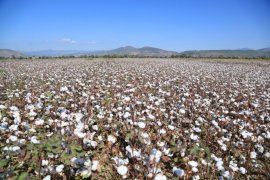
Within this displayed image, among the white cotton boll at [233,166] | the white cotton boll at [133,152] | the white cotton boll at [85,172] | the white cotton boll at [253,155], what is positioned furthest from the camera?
the white cotton boll at [253,155]

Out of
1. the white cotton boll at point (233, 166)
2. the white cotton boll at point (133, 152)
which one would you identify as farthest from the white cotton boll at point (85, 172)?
the white cotton boll at point (233, 166)

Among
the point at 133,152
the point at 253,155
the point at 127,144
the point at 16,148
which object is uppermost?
the point at 16,148

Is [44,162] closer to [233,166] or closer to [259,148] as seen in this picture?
[233,166]

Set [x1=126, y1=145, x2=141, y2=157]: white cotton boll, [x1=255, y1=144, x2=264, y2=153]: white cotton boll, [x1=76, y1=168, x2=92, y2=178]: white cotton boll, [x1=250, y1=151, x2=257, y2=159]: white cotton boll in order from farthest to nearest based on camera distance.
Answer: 1. [x1=255, y1=144, x2=264, y2=153]: white cotton boll
2. [x1=250, y1=151, x2=257, y2=159]: white cotton boll
3. [x1=126, y1=145, x2=141, y2=157]: white cotton boll
4. [x1=76, y1=168, x2=92, y2=178]: white cotton boll

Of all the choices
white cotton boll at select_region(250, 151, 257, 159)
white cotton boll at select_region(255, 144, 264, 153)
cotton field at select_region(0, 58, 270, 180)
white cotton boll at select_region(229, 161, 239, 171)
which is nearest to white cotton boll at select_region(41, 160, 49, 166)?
cotton field at select_region(0, 58, 270, 180)

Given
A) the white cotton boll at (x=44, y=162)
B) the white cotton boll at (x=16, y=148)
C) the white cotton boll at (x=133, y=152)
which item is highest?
the white cotton boll at (x=16, y=148)

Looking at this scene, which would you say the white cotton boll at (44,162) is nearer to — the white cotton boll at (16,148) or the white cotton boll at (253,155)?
the white cotton boll at (16,148)

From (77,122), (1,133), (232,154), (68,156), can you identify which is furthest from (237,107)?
(1,133)

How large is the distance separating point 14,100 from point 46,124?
2768 mm

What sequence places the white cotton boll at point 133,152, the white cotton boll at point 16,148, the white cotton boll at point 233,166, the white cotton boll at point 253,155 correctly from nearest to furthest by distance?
1. the white cotton boll at point 16,148
2. the white cotton boll at point 133,152
3. the white cotton boll at point 233,166
4. the white cotton boll at point 253,155

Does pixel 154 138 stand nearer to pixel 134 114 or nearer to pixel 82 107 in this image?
pixel 134 114

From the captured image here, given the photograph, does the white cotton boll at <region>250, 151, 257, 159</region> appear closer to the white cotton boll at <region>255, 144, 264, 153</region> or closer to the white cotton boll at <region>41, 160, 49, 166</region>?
the white cotton boll at <region>255, 144, 264, 153</region>

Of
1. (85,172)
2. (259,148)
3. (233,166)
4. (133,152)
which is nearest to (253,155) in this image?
(259,148)

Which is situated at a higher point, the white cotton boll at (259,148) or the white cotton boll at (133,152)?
the white cotton boll at (133,152)
